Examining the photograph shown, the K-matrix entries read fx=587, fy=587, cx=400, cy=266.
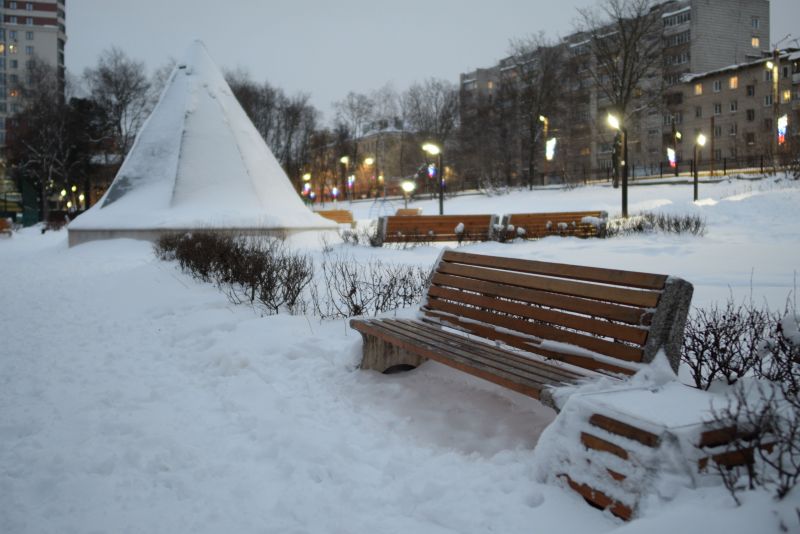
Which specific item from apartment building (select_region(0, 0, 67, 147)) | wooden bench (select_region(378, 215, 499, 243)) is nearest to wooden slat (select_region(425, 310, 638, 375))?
wooden bench (select_region(378, 215, 499, 243))

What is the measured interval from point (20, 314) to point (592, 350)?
23.3ft

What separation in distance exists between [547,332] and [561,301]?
0.74 feet

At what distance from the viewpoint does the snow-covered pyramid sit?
16844 mm

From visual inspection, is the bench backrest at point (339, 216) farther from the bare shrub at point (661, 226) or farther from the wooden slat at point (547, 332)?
the wooden slat at point (547, 332)

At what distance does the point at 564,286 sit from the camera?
324cm

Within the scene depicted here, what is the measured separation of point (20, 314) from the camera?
7.27 m

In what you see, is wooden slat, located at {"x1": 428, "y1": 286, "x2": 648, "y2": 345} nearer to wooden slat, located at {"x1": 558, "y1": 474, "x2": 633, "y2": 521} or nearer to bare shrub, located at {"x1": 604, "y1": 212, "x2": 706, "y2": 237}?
wooden slat, located at {"x1": 558, "y1": 474, "x2": 633, "y2": 521}

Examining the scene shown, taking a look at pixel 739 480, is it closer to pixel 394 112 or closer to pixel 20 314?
pixel 20 314

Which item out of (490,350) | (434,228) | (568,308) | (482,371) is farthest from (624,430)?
(434,228)

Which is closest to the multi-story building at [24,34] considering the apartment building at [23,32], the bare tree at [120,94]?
Result: the apartment building at [23,32]

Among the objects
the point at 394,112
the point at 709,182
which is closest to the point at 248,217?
the point at 709,182

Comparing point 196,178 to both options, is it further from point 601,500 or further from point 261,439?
point 601,500

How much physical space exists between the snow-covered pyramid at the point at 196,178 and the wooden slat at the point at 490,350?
12912mm

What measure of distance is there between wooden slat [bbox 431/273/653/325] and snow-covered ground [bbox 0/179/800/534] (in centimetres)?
68
